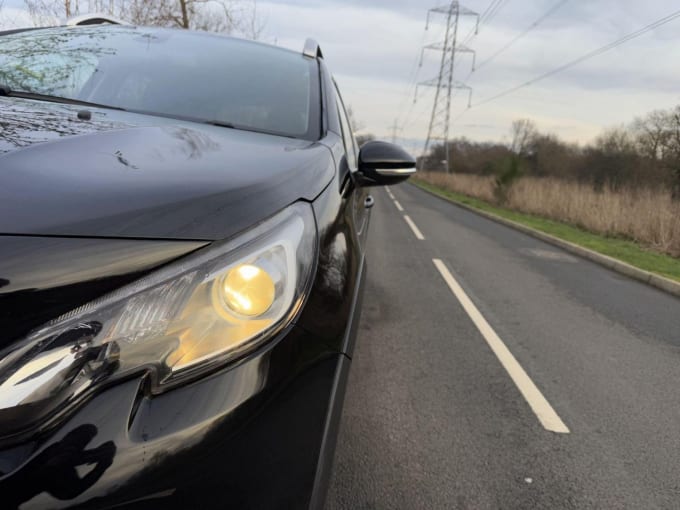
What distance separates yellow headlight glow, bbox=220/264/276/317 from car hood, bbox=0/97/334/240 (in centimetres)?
9

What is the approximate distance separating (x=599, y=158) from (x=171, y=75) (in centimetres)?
3936

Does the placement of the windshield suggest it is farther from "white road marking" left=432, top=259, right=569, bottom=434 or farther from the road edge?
the road edge

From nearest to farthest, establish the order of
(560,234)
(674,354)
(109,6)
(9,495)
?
(9,495) → (674,354) → (109,6) → (560,234)

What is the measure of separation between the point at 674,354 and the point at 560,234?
327 inches

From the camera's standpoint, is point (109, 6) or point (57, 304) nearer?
point (57, 304)

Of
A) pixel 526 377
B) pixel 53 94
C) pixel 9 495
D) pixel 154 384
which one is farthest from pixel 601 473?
pixel 53 94

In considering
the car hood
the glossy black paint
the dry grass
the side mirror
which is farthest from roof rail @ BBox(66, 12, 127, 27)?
the dry grass

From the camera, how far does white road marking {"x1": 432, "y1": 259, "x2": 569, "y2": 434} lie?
251cm

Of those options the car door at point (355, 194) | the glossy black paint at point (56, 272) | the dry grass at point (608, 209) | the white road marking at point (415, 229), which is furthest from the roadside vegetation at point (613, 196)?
the glossy black paint at point (56, 272)

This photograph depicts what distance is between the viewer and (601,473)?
6.82ft

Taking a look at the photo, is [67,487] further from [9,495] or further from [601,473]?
[601,473]

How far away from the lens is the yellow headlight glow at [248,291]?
Answer: 91cm

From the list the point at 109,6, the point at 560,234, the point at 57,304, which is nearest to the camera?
the point at 57,304

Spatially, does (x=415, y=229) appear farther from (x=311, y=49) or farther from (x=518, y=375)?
(x=311, y=49)
